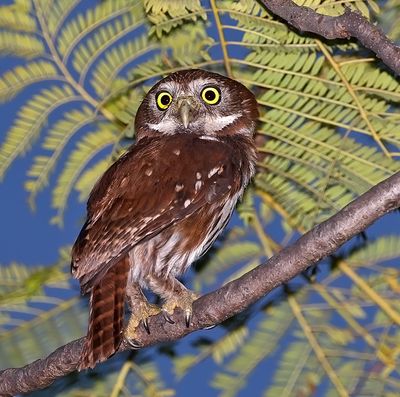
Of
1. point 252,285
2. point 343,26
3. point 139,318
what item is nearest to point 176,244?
point 139,318

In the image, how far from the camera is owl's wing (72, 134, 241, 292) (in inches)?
173

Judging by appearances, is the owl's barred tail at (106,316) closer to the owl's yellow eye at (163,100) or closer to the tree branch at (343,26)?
the owl's yellow eye at (163,100)

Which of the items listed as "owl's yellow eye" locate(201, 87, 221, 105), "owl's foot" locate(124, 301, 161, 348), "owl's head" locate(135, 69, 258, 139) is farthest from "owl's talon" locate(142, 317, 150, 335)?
"owl's yellow eye" locate(201, 87, 221, 105)

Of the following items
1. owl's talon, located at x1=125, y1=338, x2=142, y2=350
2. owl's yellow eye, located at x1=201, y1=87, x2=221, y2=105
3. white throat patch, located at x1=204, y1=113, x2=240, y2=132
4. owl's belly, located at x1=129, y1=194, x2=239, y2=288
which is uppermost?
owl's yellow eye, located at x1=201, y1=87, x2=221, y2=105

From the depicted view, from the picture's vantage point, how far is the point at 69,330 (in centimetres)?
487

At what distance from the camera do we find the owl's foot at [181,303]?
4254 mm

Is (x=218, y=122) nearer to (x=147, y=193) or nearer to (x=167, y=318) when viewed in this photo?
(x=147, y=193)

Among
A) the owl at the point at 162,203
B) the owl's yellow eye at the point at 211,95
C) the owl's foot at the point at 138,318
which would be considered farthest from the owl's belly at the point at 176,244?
the owl's yellow eye at the point at 211,95

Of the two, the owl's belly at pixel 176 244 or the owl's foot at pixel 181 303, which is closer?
the owl's foot at pixel 181 303

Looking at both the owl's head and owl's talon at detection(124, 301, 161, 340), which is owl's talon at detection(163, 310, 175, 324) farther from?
the owl's head

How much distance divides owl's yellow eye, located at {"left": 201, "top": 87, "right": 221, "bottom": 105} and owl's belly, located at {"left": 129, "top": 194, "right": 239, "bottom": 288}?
0.63 meters

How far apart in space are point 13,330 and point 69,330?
236 millimetres

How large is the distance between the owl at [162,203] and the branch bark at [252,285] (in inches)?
3.0

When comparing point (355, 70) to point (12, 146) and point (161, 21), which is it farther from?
point (12, 146)
